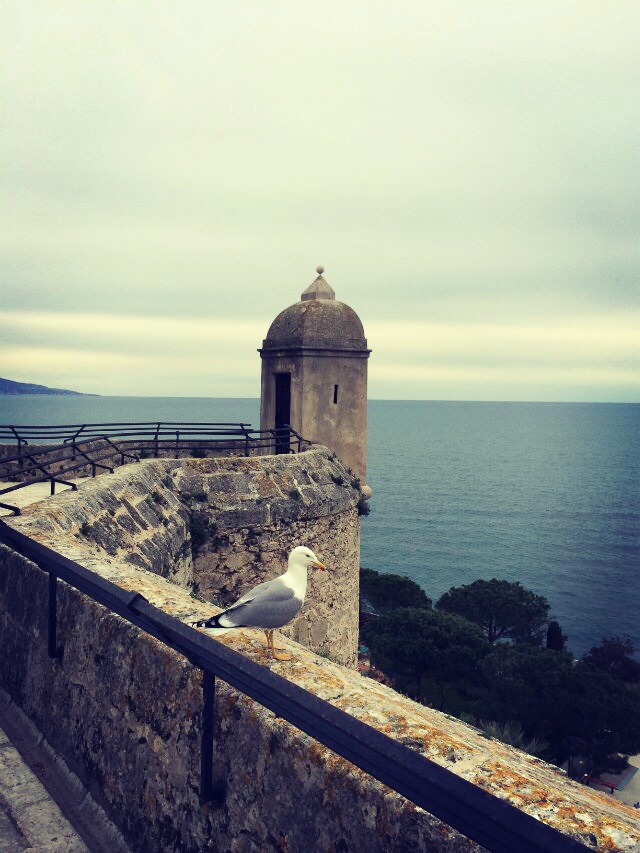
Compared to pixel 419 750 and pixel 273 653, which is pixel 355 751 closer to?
pixel 419 750

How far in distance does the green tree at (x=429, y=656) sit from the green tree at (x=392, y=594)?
26.2 ft

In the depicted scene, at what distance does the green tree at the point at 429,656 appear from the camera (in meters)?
31.8

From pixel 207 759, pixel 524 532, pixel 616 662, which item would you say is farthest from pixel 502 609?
pixel 524 532

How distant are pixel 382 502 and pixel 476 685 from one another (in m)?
68.9

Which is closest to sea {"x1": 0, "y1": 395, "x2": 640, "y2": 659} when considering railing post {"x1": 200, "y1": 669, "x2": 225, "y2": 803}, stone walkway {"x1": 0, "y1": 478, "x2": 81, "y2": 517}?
stone walkway {"x1": 0, "y1": 478, "x2": 81, "y2": 517}

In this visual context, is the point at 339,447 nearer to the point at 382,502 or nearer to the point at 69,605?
the point at 69,605

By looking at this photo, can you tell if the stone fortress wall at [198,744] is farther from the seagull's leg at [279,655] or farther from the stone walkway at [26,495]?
the stone walkway at [26,495]

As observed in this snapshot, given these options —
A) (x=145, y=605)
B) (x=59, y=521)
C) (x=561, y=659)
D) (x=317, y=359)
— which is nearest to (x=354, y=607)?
(x=317, y=359)

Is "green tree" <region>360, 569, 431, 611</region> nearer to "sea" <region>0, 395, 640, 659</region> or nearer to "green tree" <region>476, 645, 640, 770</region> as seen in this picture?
"green tree" <region>476, 645, 640, 770</region>

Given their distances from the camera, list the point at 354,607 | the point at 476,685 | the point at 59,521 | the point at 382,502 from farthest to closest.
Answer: the point at 382,502 < the point at 476,685 < the point at 354,607 < the point at 59,521

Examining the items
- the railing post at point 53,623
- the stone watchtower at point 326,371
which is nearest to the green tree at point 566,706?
the stone watchtower at point 326,371

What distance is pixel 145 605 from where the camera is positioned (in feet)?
9.71

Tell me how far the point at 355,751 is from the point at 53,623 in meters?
3.17

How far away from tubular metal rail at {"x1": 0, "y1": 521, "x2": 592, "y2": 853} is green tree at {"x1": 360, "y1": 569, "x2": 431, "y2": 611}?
40015 mm
